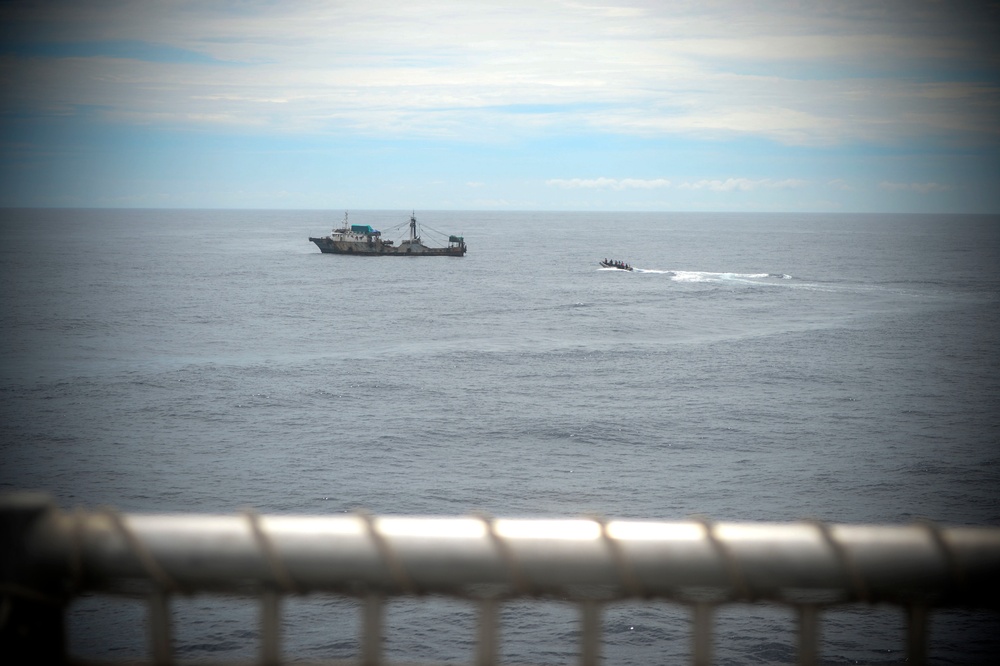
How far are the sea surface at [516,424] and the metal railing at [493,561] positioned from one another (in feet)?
0.68

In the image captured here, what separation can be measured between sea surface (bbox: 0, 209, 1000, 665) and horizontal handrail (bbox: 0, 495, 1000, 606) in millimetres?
208

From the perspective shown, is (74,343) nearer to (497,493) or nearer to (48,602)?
(497,493)

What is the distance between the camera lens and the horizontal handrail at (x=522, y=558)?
89.7 inches

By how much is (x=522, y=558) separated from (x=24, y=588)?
134 cm

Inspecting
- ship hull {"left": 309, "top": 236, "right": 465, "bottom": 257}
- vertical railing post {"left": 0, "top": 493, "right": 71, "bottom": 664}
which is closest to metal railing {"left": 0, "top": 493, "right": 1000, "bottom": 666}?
vertical railing post {"left": 0, "top": 493, "right": 71, "bottom": 664}

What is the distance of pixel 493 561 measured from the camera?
2.30 m

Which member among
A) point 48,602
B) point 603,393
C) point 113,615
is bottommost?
point 113,615

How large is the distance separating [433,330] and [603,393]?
1068 inches

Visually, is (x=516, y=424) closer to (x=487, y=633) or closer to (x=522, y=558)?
(x=487, y=633)

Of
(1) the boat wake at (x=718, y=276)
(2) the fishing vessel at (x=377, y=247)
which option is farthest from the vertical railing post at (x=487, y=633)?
(2) the fishing vessel at (x=377, y=247)

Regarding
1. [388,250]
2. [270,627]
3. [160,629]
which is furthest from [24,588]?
[388,250]

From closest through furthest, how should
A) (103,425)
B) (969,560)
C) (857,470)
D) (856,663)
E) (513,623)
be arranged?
1. (969,560)
2. (856,663)
3. (513,623)
4. (857,470)
5. (103,425)

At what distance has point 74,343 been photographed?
2717 inches

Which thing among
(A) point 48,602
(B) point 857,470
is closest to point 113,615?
(A) point 48,602
